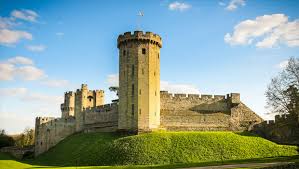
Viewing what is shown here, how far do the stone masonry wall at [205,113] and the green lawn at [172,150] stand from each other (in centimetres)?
432

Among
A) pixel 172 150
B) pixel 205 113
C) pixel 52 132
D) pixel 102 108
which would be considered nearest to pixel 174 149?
pixel 172 150

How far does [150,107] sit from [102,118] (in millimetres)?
10616

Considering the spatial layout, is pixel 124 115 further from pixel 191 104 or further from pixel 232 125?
pixel 232 125

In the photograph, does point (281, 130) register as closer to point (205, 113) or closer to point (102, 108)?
point (205, 113)

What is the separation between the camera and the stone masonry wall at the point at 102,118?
58188 mm

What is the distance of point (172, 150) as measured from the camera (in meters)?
46.9

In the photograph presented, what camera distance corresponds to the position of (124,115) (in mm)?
52625

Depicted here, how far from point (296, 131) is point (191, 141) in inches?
519

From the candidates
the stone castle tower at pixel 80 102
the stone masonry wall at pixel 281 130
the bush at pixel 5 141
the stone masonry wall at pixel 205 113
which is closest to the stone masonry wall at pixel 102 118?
the stone castle tower at pixel 80 102

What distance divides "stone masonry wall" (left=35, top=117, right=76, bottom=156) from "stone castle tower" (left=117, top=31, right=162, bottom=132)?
1632 cm

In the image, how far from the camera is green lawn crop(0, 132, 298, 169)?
4550cm

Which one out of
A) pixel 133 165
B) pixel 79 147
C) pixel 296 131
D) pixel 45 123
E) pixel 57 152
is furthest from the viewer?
pixel 45 123

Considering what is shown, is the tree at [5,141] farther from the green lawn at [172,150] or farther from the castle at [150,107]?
the green lawn at [172,150]

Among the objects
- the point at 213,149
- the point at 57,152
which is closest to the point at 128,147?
the point at 213,149
